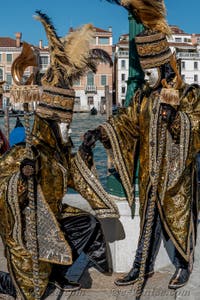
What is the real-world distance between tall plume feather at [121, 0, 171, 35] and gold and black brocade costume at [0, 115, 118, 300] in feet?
3.57

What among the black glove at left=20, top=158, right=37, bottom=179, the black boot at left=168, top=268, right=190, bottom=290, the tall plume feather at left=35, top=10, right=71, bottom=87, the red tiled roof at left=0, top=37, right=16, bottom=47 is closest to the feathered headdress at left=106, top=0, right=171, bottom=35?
the tall plume feather at left=35, top=10, right=71, bottom=87

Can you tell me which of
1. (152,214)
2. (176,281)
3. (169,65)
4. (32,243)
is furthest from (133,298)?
(169,65)

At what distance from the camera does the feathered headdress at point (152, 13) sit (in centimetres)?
363

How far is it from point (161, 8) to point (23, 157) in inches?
59.1

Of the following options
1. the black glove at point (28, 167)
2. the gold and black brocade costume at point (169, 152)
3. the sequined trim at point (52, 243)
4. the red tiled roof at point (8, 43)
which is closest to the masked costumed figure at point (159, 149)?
the gold and black brocade costume at point (169, 152)

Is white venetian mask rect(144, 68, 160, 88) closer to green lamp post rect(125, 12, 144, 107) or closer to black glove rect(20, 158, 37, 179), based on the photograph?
green lamp post rect(125, 12, 144, 107)

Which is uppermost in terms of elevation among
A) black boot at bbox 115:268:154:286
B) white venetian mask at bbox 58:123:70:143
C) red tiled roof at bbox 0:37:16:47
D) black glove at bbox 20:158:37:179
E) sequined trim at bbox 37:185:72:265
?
red tiled roof at bbox 0:37:16:47

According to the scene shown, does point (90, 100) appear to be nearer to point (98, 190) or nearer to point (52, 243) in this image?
point (98, 190)

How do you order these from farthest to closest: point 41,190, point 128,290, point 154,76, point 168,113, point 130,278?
point 130,278
point 128,290
point 154,76
point 168,113
point 41,190

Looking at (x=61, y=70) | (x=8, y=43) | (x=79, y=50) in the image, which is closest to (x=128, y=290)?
(x=61, y=70)

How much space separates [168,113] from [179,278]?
134 cm

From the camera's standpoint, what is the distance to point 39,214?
3.49 m

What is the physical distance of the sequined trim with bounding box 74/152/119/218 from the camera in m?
3.95

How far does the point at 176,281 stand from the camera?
12.8 ft
